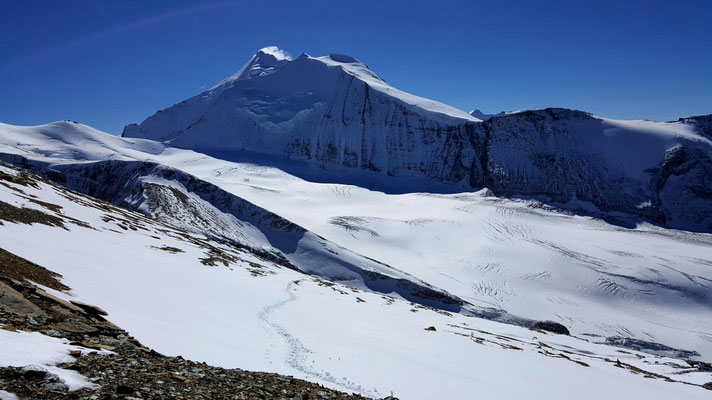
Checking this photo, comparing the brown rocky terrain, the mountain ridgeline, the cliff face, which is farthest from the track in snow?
the cliff face


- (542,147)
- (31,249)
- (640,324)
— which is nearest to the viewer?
(31,249)

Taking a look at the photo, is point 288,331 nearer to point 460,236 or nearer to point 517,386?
point 517,386

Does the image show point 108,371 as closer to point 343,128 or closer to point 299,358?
point 299,358

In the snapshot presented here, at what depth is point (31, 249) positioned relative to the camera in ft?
57.2

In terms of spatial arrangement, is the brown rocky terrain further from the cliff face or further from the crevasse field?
the cliff face

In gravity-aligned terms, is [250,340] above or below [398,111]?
below

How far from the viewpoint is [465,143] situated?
163m

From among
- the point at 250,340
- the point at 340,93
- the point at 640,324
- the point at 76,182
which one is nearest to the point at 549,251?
the point at 640,324

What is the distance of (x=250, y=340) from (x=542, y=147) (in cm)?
15024

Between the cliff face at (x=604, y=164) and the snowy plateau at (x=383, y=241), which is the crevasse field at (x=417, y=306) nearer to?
the snowy plateau at (x=383, y=241)

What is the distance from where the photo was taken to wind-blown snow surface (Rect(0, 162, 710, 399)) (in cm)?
1314

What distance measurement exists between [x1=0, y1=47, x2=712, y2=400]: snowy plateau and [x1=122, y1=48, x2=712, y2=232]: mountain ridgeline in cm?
73

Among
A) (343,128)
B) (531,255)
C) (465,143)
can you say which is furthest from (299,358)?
(343,128)

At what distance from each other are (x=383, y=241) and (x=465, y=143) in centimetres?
9189
